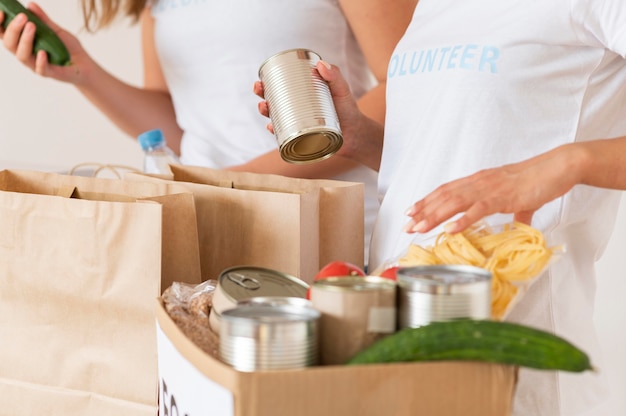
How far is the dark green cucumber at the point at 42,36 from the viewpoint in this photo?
1.56 metres

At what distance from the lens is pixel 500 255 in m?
0.83

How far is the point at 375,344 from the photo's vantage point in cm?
69

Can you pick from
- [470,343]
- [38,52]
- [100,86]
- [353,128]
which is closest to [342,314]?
[470,343]

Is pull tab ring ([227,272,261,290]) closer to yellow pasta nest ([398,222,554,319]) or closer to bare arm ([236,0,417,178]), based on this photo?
yellow pasta nest ([398,222,554,319])

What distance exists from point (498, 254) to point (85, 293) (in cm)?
51

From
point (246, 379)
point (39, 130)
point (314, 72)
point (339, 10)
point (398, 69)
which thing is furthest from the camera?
point (39, 130)

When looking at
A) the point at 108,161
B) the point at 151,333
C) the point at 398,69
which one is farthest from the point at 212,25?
the point at 108,161

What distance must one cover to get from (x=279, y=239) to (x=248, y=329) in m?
0.42

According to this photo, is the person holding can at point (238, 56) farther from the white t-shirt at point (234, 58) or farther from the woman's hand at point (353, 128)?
the woman's hand at point (353, 128)

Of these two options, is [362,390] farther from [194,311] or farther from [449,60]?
[449,60]

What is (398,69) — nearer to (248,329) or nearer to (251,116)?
(251,116)

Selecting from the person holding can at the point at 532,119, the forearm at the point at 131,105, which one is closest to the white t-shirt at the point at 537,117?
the person holding can at the point at 532,119

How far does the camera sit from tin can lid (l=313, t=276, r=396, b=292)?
71 centimetres

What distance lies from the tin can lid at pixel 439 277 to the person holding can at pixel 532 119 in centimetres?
22
